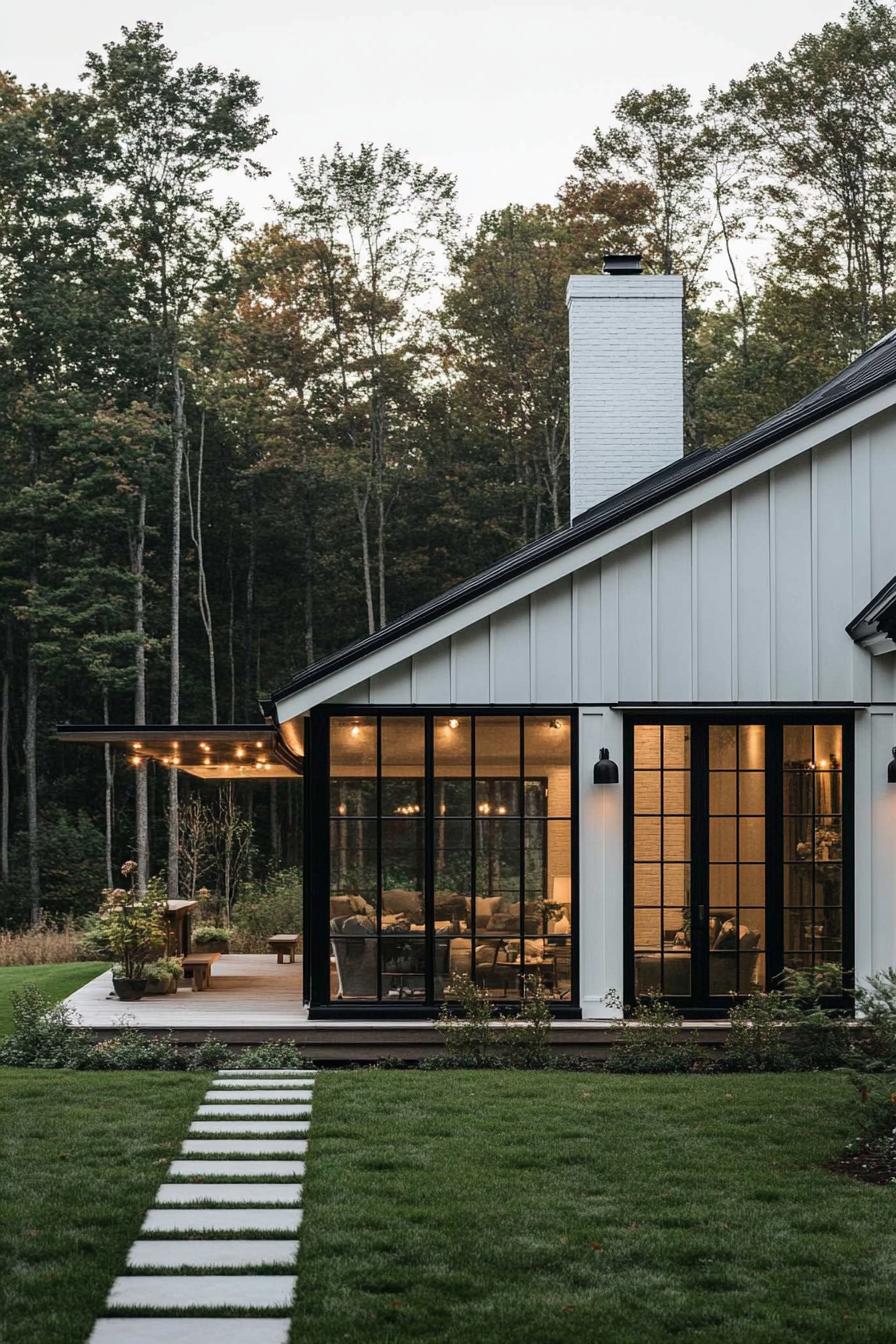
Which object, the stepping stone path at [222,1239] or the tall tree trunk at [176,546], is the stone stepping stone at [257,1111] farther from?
the tall tree trunk at [176,546]

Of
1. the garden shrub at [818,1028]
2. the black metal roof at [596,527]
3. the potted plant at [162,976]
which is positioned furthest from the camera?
the potted plant at [162,976]

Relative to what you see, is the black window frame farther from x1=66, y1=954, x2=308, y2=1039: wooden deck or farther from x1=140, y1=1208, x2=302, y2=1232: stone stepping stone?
x1=140, y1=1208, x2=302, y2=1232: stone stepping stone

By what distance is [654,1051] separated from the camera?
920cm

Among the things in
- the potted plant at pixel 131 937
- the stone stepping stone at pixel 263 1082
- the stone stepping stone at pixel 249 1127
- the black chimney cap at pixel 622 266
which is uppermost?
the black chimney cap at pixel 622 266

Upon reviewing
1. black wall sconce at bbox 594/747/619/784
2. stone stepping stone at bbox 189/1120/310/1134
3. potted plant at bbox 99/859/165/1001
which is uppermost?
black wall sconce at bbox 594/747/619/784

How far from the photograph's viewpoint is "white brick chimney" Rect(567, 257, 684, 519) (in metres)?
13.4

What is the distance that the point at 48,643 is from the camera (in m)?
26.6

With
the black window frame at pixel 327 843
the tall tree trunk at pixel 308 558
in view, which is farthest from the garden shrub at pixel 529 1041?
the tall tree trunk at pixel 308 558

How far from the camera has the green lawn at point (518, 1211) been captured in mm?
4594

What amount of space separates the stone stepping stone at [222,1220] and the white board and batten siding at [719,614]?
4644 mm

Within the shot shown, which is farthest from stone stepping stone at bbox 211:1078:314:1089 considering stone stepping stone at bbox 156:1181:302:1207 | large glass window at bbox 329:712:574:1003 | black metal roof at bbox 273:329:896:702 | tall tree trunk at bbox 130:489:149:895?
tall tree trunk at bbox 130:489:149:895

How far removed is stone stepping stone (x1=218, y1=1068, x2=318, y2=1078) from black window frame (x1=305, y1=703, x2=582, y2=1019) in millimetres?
861

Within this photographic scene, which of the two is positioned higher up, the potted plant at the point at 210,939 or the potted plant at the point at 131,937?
the potted plant at the point at 131,937

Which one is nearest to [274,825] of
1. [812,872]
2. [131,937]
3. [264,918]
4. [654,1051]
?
[264,918]
